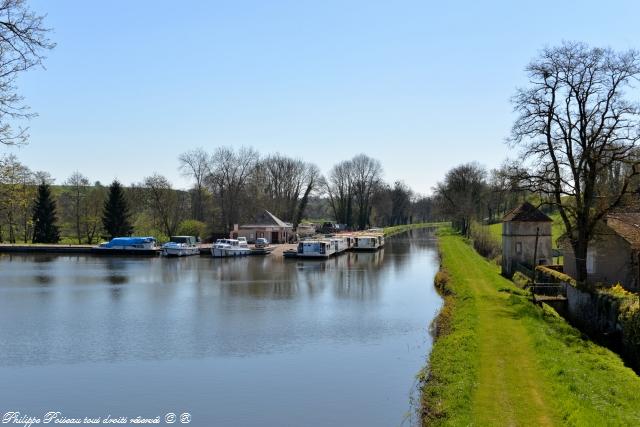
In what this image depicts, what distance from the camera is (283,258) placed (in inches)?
2315

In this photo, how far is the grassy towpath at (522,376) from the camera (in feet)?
38.7

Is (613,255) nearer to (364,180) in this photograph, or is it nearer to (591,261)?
(591,261)

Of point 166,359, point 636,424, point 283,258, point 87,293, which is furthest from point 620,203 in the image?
point 283,258

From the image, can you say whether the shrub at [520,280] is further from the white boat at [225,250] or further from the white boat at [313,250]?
the white boat at [225,250]

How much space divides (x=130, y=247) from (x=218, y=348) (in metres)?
45.5

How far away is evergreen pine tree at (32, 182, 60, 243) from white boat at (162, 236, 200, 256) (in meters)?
18.5

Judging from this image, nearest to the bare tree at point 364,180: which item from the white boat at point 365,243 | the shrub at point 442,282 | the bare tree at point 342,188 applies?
the bare tree at point 342,188

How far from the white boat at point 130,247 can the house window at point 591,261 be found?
45.4 m

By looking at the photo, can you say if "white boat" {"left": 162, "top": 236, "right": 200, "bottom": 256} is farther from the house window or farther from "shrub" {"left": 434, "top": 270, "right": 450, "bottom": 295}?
the house window

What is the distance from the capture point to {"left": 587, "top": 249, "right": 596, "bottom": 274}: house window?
28781 mm

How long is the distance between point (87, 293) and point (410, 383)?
23.0m

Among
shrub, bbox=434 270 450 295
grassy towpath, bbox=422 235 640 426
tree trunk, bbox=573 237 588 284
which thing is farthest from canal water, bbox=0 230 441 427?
tree trunk, bbox=573 237 588 284

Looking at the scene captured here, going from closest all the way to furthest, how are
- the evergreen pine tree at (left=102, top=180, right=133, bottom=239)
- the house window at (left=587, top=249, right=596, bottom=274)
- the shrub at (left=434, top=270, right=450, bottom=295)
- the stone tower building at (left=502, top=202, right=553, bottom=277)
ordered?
the house window at (left=587, top=249, right=596, bottom=274) → the shrub at (left=434, top=270, right=450, bottom=295) → the stone tower building at (left=502, top=202, right=553, bottom=277) → the evergreen pine tree at (left=102, top=180, right=133, bottom=239)

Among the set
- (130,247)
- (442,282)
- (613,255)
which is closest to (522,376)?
(613,255)
